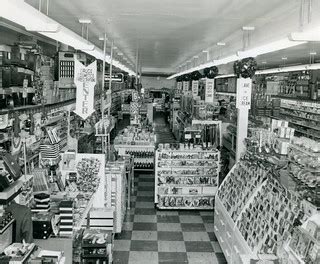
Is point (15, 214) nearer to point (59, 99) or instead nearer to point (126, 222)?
point (126, 222)

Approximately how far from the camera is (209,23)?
9.40m

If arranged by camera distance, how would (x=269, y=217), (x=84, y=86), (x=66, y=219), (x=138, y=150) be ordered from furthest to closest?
1. (x=138, y=150)
2. (x=84, y=86)
3. (x=269, y=217)
4. (x=66, y=219)

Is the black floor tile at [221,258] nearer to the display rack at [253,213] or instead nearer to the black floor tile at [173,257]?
the display rack at [253,213]

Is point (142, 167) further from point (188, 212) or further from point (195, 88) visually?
point (195, 88)

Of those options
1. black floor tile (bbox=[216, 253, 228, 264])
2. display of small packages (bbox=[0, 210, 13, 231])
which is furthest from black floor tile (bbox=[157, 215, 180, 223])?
display of small packages (bbox=[0, 210, 13, 231])

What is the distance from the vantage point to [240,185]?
7227 mm

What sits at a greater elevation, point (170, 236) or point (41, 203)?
point (41, 203)

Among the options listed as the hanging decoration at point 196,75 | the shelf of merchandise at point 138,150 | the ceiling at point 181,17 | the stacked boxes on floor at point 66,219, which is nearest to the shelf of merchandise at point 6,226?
the stacked boxes on floor at point 66,219

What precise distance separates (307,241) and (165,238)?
14.6 ft

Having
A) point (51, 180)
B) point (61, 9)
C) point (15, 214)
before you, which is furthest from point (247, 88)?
point (15, 214)

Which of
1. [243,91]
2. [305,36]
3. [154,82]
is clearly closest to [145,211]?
[243,91]

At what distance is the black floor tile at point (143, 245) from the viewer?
24.8 feet

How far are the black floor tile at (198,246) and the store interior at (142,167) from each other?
0.05 metres

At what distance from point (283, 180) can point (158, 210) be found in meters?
5.10
